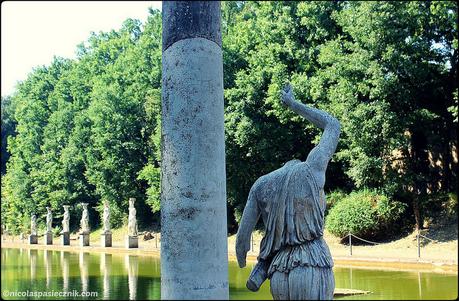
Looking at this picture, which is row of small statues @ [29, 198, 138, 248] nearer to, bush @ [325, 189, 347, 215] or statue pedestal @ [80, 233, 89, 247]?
statue pedestal @ [80, 233, 89, 247]

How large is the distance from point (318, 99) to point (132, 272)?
13532 mm

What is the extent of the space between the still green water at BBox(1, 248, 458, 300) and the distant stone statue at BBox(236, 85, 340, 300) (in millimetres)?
7635

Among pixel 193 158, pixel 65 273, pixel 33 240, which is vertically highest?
pixel 193 158

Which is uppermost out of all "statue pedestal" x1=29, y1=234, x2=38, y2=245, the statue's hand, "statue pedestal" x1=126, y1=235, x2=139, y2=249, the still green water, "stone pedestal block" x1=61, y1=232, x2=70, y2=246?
the statue's hand

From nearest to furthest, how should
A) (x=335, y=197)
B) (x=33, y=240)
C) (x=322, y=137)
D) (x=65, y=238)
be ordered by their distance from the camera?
(x=322, y=137) → (x=335, y=197) → (x=65, y=238) → (x=33, y=240)

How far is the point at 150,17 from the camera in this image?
149 ft

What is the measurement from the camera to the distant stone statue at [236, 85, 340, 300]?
3959 mm

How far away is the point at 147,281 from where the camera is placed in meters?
16.5

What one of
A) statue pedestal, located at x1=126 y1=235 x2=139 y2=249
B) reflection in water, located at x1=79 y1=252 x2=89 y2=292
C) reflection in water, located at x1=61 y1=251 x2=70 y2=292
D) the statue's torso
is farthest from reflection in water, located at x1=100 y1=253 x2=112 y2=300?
the statue's torso

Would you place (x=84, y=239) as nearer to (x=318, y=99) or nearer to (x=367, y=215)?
(x=318, y=99)

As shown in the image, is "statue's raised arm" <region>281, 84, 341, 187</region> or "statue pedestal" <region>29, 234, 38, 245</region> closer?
"statue's raised arm" <region>281, 84, 341, 187</region>

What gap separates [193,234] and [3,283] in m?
16.7

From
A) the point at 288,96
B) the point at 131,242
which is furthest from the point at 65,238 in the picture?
the point at 288,96

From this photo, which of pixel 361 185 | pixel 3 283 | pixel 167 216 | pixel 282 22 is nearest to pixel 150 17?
pixel 282 22
